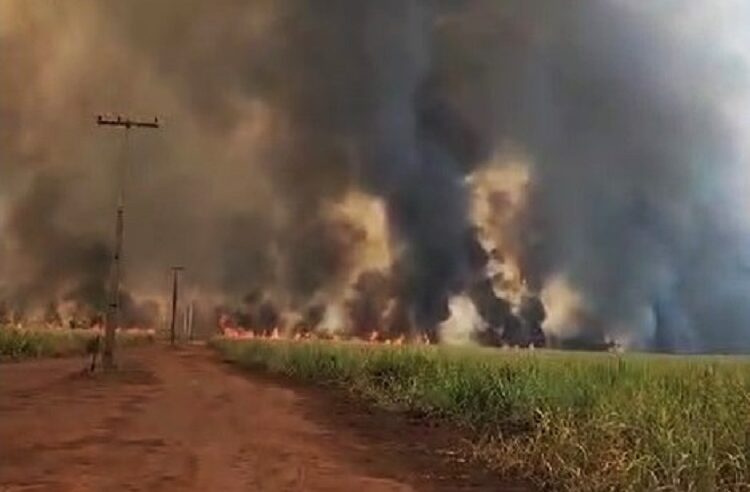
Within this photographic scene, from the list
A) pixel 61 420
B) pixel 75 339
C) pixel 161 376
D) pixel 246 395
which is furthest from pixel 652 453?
pixel 75 339

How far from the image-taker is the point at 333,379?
1755cm

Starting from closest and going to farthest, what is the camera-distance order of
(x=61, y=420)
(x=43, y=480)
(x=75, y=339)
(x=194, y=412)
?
1. (x=43, y=480)
2. (x=61, y=420)
3. (x=194, y=412)
4. (x=75, y=339)

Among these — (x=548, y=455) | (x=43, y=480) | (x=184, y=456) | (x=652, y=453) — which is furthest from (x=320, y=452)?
(x=652, y=453)

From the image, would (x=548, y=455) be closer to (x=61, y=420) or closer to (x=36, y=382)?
(x=61, y=420)

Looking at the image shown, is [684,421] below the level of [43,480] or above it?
above

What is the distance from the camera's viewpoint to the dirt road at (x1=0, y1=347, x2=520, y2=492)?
5.82m

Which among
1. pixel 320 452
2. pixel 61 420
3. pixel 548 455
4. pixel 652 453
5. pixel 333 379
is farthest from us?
pixel 333 379

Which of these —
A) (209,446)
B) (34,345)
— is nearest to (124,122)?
(34,345)

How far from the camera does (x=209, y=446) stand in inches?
294

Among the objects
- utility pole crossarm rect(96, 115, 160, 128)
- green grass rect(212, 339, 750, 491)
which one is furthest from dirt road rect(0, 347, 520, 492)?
utility pole crossarm rect(96, 115, 160, 128)

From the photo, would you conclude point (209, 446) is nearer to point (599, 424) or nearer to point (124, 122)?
point (599, 424)

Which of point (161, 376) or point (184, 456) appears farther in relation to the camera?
point (161, 376)

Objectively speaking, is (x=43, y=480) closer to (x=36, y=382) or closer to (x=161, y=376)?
(x=36, y=382)

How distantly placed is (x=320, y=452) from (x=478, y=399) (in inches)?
104
